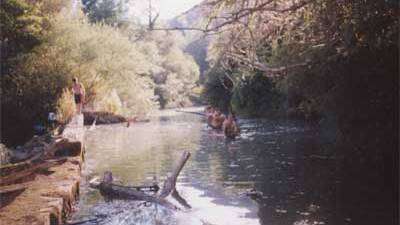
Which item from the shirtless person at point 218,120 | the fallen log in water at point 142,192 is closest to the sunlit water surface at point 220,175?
the fallen log in water at point 142,192

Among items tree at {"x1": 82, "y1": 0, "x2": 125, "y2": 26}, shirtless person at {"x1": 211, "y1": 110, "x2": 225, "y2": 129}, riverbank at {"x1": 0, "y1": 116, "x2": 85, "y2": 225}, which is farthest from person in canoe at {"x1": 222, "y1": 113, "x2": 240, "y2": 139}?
tree at {"x1": 82, "y1": 0, "x2": 125, "y2": 26}

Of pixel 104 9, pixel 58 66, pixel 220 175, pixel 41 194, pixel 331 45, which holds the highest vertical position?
pixel 104 9

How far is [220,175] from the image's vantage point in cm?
1614

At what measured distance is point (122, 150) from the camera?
22.9 m

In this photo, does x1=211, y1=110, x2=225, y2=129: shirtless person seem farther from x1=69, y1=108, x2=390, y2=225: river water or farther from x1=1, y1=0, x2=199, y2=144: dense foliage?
x1=1, y1=0, x2=199, y2=144: dense foliage

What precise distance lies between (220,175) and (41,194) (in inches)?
295

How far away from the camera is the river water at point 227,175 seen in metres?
11.1

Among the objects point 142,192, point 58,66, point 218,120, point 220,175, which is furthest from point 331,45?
point 58,66

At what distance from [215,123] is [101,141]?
6.61 metres

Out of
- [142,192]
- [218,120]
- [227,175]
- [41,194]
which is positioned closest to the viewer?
[41,194]

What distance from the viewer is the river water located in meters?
11.1

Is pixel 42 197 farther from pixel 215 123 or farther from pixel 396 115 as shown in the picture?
pixel 215 123

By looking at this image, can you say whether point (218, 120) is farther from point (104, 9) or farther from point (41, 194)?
point (104, 9)

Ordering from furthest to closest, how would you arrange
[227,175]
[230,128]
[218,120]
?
[218,120] → [230,128] → [227,175]
